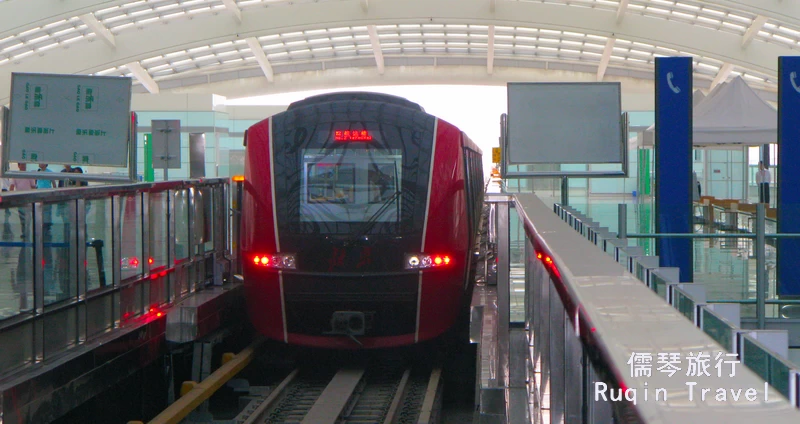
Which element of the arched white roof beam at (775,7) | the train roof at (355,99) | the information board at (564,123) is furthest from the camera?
the arched white roof beam at (775,7)

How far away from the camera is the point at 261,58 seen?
36812 millimetres

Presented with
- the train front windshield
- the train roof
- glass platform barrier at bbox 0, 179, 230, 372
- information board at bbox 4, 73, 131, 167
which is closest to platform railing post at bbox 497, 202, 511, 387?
the train front windshield

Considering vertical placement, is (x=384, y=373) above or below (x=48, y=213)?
below

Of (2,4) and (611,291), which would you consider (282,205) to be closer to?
(611,291)

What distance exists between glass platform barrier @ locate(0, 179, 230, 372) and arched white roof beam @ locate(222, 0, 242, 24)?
773 inches

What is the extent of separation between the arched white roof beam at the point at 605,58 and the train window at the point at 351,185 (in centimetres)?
2528

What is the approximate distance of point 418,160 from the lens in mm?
9477

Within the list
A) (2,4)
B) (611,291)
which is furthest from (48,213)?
(2,4)

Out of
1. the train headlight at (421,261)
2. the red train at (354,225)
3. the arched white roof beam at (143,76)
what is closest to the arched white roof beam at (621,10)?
the arched white roof beam at (143,76)

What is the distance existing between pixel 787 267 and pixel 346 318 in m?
4.33

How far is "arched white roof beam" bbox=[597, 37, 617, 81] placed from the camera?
3428 centimetres

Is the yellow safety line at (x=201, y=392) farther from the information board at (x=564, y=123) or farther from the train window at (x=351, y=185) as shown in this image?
the information board at (x=564, y=123)

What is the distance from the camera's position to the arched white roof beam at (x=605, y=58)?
112 ft

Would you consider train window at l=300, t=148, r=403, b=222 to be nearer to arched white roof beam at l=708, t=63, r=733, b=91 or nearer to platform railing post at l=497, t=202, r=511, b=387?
platform railing post at l=497, t=202, r=511, b=387
